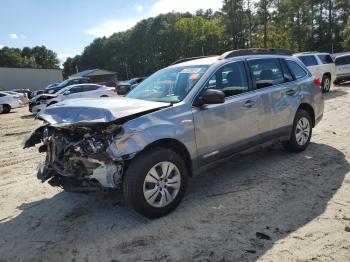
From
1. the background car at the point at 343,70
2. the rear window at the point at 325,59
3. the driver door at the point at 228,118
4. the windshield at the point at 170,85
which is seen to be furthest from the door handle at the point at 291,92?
the background car at the point at 343,70

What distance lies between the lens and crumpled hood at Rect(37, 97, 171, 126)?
4.32 metres

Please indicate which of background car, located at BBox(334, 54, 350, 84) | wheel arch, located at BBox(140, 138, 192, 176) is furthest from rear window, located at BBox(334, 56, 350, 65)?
wheel arch, located at BBox(140, 138, 192, 176)

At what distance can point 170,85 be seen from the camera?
543 cm

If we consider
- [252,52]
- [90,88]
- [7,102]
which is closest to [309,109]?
[252,52]

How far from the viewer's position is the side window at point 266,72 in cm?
593

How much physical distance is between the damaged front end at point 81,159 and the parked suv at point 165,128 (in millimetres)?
12

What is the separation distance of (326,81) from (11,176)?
14.8 metres

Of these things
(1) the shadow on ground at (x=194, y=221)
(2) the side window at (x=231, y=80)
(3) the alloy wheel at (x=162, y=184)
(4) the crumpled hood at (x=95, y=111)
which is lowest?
(1) the shadow on ground at (x=194, y=221)

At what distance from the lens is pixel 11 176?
6984 mm

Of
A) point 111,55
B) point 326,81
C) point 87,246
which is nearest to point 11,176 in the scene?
point 87,246

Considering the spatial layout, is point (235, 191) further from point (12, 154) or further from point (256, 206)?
point (12, 154)

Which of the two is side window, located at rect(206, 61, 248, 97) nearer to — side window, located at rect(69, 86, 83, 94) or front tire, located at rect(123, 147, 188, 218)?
front tire, located at rect(123, 147, 188, 218)

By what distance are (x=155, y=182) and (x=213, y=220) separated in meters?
0.80

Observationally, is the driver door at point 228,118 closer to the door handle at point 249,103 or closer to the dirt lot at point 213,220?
the door handle at point 249,103
